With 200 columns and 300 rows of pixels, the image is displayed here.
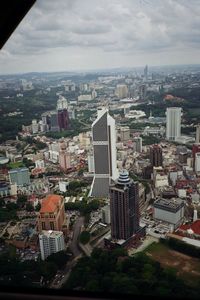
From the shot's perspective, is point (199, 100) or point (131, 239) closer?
point (131, 239)

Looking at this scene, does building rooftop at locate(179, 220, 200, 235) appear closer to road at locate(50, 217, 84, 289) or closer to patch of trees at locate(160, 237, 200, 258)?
patch of trees at locate(160, 237, 200, 258)

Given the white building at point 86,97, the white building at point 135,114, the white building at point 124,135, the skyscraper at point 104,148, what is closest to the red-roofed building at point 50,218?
the skyscraper at point 104,148

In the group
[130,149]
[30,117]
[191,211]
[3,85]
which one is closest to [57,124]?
[30,117]

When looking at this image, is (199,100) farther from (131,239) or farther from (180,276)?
(180,276)

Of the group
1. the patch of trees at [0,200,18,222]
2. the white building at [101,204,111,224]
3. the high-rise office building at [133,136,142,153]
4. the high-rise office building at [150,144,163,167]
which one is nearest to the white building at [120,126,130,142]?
the high-rise office building at [133,136,142,153]

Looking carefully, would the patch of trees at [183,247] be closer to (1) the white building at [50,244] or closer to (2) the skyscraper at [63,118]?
(1) the white building at [50,244]

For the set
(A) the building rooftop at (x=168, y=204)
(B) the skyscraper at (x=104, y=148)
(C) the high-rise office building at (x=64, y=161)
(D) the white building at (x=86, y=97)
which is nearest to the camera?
(A) the building rooftop at (x=168, y=204)
